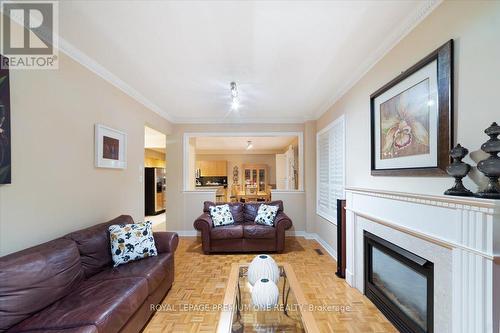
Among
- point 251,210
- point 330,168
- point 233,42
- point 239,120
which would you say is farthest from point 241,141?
point 233,42

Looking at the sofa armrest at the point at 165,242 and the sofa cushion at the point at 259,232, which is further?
the sofa cushion at the point at 259,232

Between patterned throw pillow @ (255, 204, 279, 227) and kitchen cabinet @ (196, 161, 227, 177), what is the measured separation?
215 inches

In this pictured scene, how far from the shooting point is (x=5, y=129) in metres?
1.54

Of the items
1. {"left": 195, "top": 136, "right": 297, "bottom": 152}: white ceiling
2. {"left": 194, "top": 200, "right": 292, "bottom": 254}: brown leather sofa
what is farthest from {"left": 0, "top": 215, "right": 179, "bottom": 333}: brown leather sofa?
{"left": 195, "top": 136, "right": 297, "bottom": 152}: white ceiling

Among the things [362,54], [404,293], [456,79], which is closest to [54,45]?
[362,54]

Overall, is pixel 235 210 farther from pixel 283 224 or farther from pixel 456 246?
pixel 456 246

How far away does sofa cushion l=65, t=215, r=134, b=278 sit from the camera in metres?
1.96

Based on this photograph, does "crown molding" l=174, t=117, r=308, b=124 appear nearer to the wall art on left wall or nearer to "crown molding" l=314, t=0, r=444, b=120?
"crown molding" l=314, t=0, r=444, b=120

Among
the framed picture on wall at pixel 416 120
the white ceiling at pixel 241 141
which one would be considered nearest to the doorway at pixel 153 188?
the white ceiling at pixel 241 141

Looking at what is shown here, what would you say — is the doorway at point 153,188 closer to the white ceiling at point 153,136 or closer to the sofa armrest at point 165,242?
the white ceiling at point 153,136

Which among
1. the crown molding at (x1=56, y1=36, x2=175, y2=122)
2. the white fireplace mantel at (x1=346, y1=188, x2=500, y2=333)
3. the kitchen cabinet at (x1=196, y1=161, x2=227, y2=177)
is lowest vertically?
the white fireplace mantel at (x1=346, y1=188, x2=500, y2=333)

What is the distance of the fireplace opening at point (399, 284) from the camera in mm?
1605

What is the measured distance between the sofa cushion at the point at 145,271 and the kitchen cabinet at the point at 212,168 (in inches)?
278

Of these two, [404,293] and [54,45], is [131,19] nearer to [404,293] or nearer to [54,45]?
[54,45]
